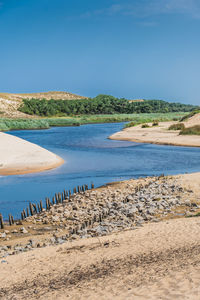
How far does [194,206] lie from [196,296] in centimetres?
985

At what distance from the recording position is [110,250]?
1142 centimetres

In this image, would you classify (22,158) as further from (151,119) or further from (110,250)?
(151,119)

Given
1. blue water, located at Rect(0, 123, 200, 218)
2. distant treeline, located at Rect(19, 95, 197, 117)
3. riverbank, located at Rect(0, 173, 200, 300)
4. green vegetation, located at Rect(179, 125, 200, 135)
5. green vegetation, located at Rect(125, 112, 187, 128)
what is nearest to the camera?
riverbank, located at Rect(0, 173, 200, 300)

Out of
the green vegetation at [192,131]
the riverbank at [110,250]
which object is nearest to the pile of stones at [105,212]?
the riverbank at [110,250]

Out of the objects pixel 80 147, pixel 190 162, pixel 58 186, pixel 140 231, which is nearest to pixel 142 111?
pixel 80 147

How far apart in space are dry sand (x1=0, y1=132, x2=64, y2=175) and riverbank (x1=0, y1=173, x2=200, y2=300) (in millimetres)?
11578

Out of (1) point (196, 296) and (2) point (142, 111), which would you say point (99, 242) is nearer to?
(1) point (196, 296)

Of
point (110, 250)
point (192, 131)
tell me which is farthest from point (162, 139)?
point (110, 250)

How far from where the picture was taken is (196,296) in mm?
7605

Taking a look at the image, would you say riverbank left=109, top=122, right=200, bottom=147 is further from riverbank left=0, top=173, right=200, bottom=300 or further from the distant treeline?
the distant treeline

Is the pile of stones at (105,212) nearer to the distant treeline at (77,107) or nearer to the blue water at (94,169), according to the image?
the blue water at (94,169)

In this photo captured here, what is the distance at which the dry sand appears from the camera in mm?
29770

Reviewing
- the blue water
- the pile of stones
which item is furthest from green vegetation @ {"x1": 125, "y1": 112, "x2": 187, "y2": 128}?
the pile of stones

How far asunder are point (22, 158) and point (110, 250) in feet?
71.9
